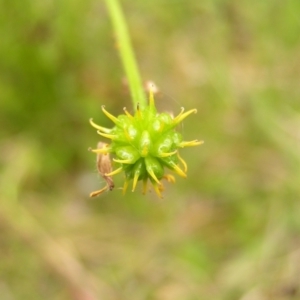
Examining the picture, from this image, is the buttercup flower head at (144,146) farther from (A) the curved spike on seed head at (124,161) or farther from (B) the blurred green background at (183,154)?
(B) the blurred green background at (183,154)

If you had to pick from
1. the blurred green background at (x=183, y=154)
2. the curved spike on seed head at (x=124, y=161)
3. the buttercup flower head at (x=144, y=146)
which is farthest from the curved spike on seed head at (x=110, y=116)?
the blurred green background at (x=183, y=154)

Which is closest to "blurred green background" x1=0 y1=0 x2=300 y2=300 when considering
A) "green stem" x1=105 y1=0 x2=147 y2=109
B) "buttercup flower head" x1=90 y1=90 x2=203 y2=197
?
"green stem" x1=105 y1=0 x2=147 y2=109

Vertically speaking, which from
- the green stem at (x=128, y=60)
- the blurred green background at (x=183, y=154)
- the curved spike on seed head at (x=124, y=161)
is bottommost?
the curved spike on seed head at (x=124, y=161)

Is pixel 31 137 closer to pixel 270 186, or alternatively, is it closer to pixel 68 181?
pixel 68 181

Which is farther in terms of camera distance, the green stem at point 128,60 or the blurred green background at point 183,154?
the blurred green background at point 183,154

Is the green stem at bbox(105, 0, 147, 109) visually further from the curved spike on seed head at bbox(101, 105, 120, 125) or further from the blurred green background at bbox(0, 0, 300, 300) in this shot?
the blurred green background at bbox(0, 0, 300, 300)

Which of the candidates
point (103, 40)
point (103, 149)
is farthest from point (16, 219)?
point (103, 149)
